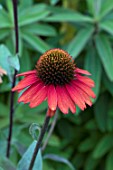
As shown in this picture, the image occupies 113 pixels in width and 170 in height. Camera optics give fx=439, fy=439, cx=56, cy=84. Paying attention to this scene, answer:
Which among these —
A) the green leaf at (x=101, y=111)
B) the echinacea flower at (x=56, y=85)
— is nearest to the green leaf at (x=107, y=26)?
the green leaf at (x=101, y=111)

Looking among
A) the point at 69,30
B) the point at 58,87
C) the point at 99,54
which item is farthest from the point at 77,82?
the point at 69,30

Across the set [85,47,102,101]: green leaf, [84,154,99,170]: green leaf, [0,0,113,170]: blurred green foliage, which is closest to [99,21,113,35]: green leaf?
[0,0,113,170]: blurred green foliage

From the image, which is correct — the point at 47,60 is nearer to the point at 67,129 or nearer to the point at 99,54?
Answer: the point at 99,54

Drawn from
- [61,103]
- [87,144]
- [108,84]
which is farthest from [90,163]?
[61,103]

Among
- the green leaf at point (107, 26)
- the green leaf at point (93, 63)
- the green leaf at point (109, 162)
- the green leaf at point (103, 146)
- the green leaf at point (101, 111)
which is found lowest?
the green leaf at point (109, 162)

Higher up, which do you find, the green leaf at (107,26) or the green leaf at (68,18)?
the green leaf at (68,18)

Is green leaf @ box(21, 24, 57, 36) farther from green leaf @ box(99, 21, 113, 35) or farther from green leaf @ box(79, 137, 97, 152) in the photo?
green leaf @ box(79, 137, 97, 152)

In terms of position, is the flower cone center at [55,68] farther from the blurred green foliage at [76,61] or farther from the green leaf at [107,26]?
the green leaf at [107,26]
